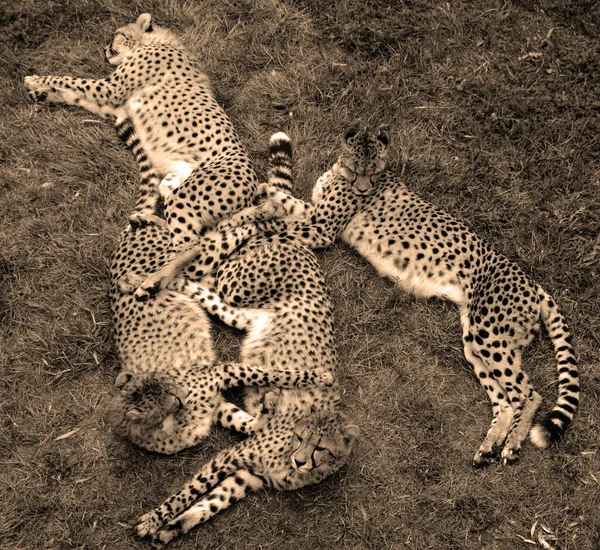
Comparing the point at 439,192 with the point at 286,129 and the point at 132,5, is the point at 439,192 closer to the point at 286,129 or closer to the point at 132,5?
the point at 286,129

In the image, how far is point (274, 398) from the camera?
4715mm

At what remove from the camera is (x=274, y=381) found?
15.4 feet

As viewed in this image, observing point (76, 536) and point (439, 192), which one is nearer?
point (76, 536)

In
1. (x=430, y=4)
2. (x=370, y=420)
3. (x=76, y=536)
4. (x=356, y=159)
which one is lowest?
(x=76, y=536)

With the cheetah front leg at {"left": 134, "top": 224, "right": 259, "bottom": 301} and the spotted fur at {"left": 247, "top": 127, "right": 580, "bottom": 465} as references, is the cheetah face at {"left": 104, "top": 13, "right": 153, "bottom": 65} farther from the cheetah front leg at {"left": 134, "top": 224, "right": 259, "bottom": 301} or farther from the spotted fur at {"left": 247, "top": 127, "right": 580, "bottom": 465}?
the spotted fur at {"left": 247, "top": 127, "right": 580, "bottom": 465}

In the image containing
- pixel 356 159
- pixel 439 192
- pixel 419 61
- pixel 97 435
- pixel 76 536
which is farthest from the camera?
pixel 419 61

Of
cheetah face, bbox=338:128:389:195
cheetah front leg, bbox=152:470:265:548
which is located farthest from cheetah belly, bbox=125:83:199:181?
cheetah front leg, bbox=152:470:265:548

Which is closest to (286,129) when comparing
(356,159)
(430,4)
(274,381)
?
(356,159)

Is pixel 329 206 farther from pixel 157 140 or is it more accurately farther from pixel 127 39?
pixel 127 39

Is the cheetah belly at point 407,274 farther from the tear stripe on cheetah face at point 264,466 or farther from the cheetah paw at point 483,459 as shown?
the tear stripe on cheetah face at point 264,466

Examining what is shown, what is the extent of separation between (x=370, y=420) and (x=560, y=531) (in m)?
1.43

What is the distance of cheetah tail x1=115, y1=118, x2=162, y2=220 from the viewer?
5.51 meters

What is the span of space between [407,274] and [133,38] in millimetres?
→ 3208

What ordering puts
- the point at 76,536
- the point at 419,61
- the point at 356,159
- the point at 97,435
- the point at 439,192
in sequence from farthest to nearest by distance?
the point at 419,61 → the point at 439,192 → the point at 356,159 → the point at 97,435 → the point at 76,536
